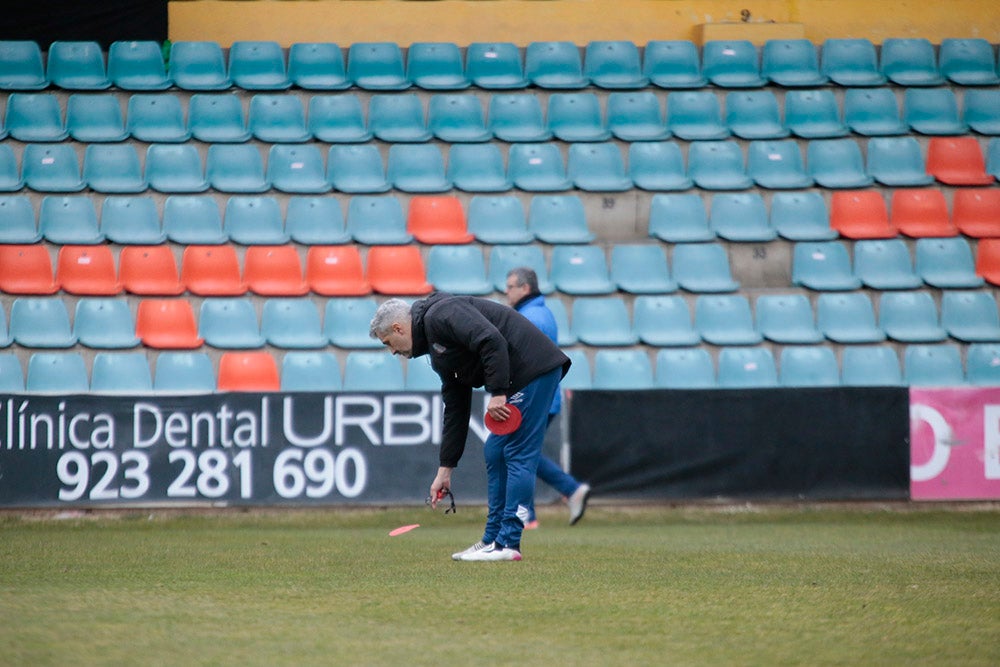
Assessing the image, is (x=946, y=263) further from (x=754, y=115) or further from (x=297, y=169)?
(x=297, y=169)

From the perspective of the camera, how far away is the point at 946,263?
485 inches

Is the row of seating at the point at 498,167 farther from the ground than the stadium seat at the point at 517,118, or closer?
closer

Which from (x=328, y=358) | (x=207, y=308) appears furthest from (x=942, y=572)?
(x=207, y=308)

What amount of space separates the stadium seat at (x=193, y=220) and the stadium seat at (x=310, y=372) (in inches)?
66.8

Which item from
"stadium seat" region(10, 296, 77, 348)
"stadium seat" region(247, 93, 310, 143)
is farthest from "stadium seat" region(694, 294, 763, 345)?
"stadium seat" region(10, 296, 77, 348)

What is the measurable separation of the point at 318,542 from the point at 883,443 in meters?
4.89

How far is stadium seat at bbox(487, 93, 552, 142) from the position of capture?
42.3 ft

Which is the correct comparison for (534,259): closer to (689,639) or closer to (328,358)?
(328,358)

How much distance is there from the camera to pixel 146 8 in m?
13.4

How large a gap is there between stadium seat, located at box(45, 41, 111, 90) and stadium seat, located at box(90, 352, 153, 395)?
3.66 m

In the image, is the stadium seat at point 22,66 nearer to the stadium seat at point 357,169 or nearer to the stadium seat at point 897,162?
the stadium seat at point 357,169

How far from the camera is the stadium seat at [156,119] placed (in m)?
12.6

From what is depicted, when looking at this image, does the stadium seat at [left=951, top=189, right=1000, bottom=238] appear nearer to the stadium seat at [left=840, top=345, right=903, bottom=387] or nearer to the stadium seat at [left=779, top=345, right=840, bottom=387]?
the stadium seat at [left=840, top=345, right=903, bottom=387]

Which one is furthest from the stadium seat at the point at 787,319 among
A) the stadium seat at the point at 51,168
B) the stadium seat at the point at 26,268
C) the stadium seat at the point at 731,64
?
the stadium seat at the point at 51,168
